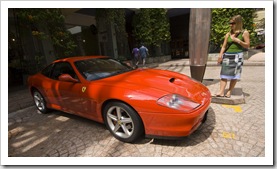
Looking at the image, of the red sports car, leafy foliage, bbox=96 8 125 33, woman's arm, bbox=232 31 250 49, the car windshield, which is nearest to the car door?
the red sports car

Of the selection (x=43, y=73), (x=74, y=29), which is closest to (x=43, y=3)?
(x=43, y=73)

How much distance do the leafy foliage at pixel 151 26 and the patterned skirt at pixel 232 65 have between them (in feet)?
35.0

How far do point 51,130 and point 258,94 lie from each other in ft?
15.3

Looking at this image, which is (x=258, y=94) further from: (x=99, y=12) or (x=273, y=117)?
(x=99, y=12)

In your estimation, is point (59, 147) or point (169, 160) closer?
point (169, 160)

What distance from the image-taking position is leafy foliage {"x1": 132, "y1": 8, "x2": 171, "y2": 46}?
43.5 ft

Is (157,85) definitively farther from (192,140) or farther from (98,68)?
(98,68)

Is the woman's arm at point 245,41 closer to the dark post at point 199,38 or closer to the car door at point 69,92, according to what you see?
the dark post at point 199,38

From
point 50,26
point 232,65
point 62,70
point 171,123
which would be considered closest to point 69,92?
point 62,70

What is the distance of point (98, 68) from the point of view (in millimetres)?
3221

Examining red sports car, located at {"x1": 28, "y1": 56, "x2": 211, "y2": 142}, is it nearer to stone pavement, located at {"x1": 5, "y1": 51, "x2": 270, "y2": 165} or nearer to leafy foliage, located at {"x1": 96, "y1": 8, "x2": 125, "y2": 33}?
stone pavement, located at {"x1": 5, "y1": 51, "x2": 270, "y2": 165}

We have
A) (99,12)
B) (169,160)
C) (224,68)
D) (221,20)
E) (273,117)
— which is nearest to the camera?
(169,160)

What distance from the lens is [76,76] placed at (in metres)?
3.02

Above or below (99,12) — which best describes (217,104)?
below
